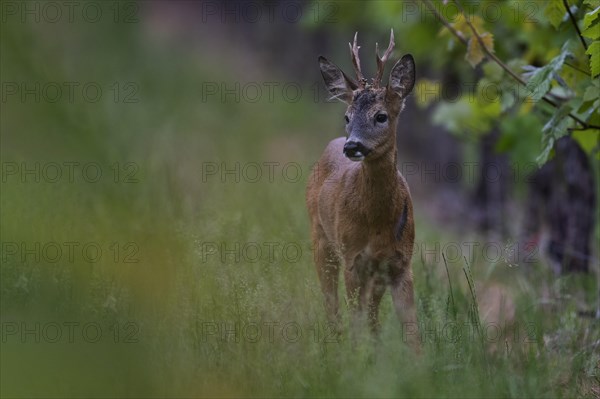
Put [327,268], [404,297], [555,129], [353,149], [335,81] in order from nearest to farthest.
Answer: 1. [555,129]
2. [353,149]
3. [404,297]
4. [335,81]
5. [327,268]

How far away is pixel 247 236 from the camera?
738cm

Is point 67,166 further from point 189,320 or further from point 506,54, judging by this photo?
point 506,54

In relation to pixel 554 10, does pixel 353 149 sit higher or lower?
lower

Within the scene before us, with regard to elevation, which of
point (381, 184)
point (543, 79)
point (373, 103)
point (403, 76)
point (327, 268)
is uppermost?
point (403, 76)

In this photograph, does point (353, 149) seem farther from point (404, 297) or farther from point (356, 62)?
point (404, 297)

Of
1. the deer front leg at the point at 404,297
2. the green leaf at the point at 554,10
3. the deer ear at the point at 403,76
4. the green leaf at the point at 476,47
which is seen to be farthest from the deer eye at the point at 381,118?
the green leaf at the point at 554,10

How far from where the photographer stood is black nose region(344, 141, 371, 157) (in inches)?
214

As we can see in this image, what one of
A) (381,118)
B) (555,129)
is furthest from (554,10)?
(381,118)

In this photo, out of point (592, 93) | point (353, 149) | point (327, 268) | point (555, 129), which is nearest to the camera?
point (592, 93)

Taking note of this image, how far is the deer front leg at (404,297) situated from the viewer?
5.36m

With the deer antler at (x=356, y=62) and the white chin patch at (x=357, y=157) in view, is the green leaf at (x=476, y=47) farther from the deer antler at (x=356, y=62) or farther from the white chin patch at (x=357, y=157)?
the white chin patch at (x=357, y=157)

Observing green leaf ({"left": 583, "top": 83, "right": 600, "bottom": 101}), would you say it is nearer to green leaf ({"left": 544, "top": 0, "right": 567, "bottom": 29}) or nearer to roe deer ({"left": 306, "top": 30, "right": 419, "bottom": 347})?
green leaf ({"left": 544, "top": 0, "right": 567, "bottom": 29})

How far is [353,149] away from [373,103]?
0.46 m

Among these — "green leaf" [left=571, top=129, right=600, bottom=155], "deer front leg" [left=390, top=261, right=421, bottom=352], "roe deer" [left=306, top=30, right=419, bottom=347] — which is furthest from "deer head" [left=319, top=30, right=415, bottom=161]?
"green leaf" [left=571, top=129, right=600, bottom=155]
